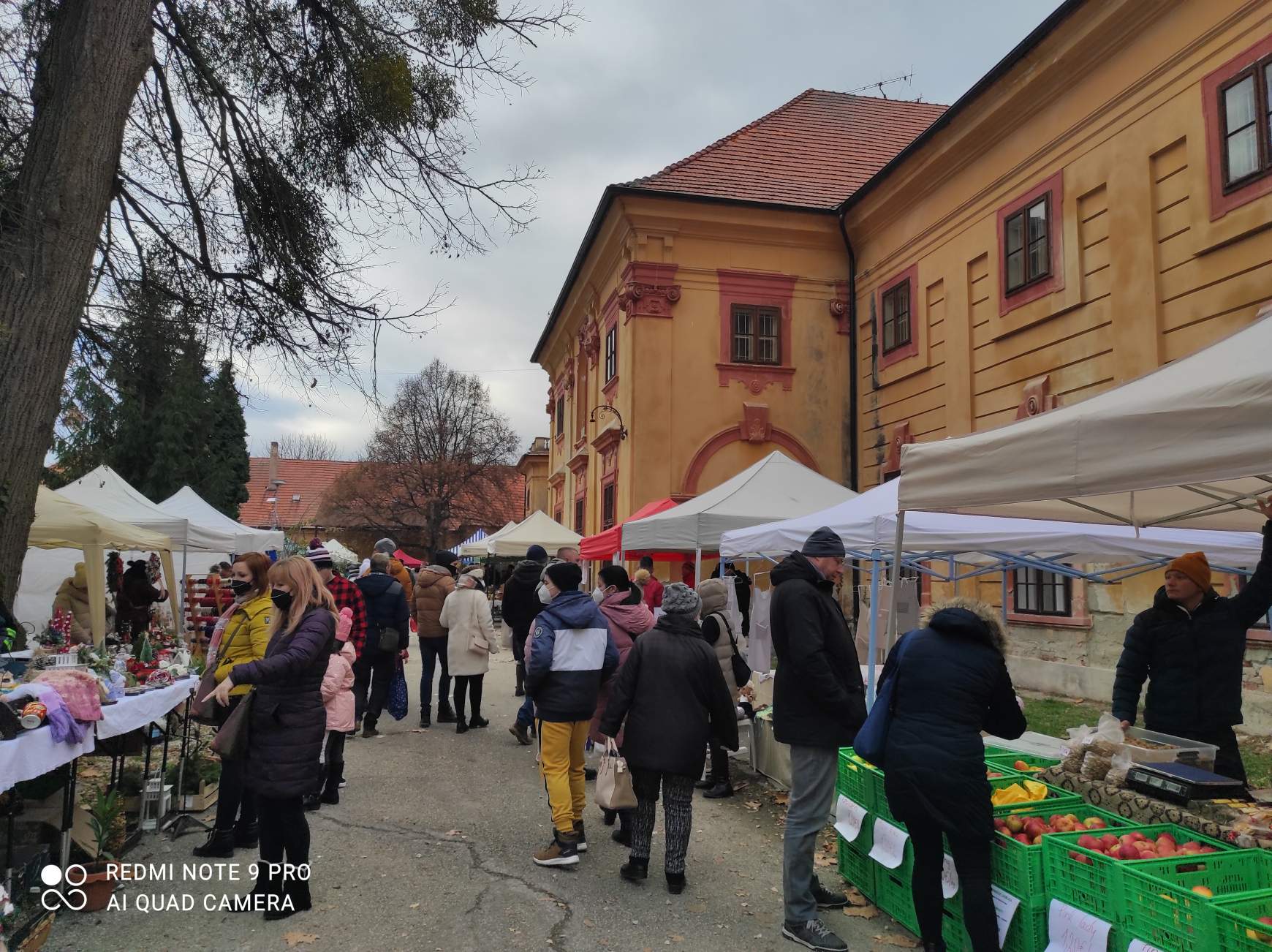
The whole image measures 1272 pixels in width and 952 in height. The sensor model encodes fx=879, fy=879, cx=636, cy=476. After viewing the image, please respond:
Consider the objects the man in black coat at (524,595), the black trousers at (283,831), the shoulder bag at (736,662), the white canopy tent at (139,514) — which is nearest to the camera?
the black trousers at (283,831)

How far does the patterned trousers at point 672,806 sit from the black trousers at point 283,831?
182 centimetres

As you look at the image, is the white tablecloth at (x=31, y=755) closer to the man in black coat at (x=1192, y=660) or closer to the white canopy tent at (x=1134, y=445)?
the white canopy tent at (x=1134, y=445)

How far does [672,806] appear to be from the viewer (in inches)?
199

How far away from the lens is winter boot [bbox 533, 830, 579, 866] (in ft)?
17.7

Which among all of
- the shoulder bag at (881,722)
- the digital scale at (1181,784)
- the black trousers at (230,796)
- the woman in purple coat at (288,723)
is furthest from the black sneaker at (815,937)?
the black trousers at (230,796)

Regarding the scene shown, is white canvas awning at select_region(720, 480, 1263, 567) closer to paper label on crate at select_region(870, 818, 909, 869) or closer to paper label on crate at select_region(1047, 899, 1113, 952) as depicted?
paper label on crate at select_region(870, 818, 909, 869)

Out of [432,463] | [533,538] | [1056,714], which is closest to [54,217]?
[1056,714]

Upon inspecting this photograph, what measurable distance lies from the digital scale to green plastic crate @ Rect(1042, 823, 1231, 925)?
0.55ft

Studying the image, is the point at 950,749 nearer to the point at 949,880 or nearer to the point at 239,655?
the point at 949,880

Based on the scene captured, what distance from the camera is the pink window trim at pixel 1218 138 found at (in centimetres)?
930

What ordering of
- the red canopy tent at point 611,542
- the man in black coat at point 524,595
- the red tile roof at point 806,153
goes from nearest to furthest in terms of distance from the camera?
the man in black coat at point 524,595, the red canopy tent at point 611,542, the red tile roof at point 806,153

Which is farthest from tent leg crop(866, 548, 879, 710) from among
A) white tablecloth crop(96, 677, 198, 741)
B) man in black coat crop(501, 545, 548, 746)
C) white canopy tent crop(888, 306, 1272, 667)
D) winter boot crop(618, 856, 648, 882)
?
white tablecloth crop(96, 677, 198, 741)

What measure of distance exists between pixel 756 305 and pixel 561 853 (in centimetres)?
1494

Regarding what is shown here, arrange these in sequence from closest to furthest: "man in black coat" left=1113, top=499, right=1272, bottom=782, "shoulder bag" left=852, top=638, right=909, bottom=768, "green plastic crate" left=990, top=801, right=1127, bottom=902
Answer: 1. "green plastic crate" left=990, top=801, right=1127, bottom=902
2. "shoulder bag" left=852, top=638, right=909, bottom=768
3. "man in black coat" left=1113, top=499, right=1272, bottom=782
